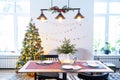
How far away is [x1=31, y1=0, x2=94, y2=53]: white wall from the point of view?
651 cm

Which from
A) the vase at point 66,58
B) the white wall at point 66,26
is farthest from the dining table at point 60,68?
the white wall at point 66,26

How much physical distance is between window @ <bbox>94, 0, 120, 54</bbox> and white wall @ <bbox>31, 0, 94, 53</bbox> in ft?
1.80

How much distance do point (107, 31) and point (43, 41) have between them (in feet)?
7.59

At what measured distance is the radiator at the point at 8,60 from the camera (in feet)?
22.3

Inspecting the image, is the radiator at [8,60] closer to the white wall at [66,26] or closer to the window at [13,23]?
the window at [13,23]

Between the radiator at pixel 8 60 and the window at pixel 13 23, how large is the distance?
29 centimetres

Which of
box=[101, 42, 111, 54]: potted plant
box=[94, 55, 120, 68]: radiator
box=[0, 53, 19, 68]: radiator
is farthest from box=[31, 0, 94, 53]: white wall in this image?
box=[0, 53, 19, 68]: radiator

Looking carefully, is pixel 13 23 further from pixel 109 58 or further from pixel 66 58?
pixel 109 58

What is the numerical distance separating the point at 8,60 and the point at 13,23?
1.32 m

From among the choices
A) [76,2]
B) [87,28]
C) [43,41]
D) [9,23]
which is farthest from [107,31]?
[9,23]

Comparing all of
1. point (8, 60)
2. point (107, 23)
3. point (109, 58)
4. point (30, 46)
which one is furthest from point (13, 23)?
point (109, 58)

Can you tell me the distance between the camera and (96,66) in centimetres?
411

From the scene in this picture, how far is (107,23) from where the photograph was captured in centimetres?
702

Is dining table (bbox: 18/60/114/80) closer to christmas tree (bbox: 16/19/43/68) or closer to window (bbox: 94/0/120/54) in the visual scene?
christmas tree (bbox: 16/19/43/68)
